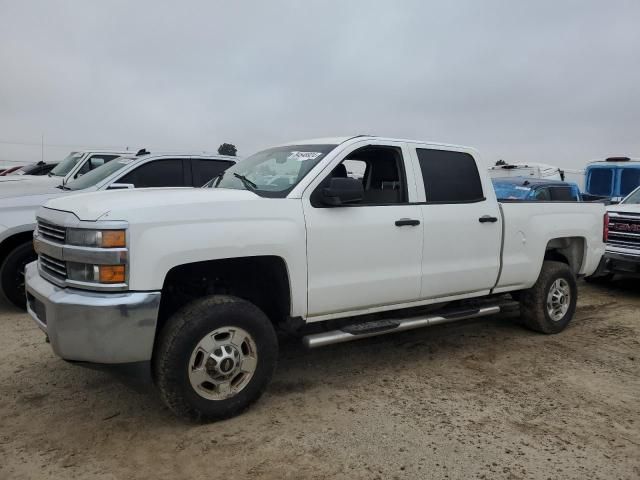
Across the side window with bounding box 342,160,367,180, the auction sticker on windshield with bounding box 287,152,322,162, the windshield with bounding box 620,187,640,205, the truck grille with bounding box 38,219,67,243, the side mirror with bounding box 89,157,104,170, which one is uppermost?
the side mirror with bounding box 89,157,104,170

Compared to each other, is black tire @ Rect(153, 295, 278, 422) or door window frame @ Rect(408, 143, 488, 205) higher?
door window frame @ Rect(408, 143, 488, 205)

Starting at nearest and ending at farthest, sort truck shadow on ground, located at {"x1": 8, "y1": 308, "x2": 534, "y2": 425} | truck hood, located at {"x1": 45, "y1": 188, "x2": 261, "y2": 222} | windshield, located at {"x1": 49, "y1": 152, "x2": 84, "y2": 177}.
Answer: truck hood, located at {"x1": 45, "y1": 188, "x2": 261, "y2": 222}, truck shadow on ground, located at {"x1": 8, "y1": 308, "x2": 534, "y2": 425}, windshield, located at {"x1": 49, "y1": 152, "x2": 84, "y2": 177}

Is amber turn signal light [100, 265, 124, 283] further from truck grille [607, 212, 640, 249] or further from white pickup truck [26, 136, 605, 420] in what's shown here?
truck grille [607, 212, 640, 249]

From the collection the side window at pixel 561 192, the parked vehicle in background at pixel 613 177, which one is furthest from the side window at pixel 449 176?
the parked vehicle in background at pixel 613 177

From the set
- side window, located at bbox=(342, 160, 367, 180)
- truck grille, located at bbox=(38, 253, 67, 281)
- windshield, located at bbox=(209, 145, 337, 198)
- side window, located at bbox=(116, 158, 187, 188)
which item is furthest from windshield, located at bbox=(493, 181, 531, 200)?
truck grille, located at bbox=(38, 253, 67, 281)

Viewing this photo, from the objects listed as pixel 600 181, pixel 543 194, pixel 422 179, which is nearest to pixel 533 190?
pixel 543 194

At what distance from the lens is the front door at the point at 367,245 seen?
3.91m

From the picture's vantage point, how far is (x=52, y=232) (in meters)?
3.57

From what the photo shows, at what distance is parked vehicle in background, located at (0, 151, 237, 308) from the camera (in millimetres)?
5996

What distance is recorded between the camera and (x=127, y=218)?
3170 mm

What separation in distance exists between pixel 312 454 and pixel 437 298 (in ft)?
6.69

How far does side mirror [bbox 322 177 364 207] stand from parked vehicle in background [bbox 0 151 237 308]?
12.2 ft

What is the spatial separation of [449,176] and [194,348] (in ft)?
9.29

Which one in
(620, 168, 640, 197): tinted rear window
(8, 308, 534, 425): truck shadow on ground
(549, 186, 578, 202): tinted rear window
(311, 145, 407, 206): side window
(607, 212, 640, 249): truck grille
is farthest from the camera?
(620, 168, 640, 197): tinted rear window
